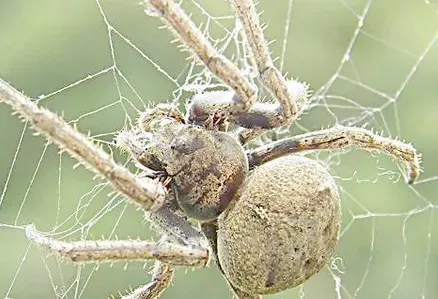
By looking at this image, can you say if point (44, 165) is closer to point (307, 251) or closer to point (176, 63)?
point (176, 63)

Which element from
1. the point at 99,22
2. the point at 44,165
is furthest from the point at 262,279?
the point at 99,22

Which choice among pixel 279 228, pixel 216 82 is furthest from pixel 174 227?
pixel 216 82

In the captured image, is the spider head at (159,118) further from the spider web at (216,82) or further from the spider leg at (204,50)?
the spider web at (216,82)

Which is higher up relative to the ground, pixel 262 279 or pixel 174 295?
pixel 262 279

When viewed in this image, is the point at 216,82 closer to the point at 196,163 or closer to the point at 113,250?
the point at 196,163

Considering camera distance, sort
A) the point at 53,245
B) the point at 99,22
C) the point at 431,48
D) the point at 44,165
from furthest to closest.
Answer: the point at 431,48 → the point at 99,22 → the point at 44,165 → the point at 53,245

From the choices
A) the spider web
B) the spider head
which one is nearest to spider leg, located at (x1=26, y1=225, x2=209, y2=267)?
the spider head

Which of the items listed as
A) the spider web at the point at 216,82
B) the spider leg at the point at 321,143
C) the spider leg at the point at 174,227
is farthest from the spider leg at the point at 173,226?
the spider web at the point at 216,82
